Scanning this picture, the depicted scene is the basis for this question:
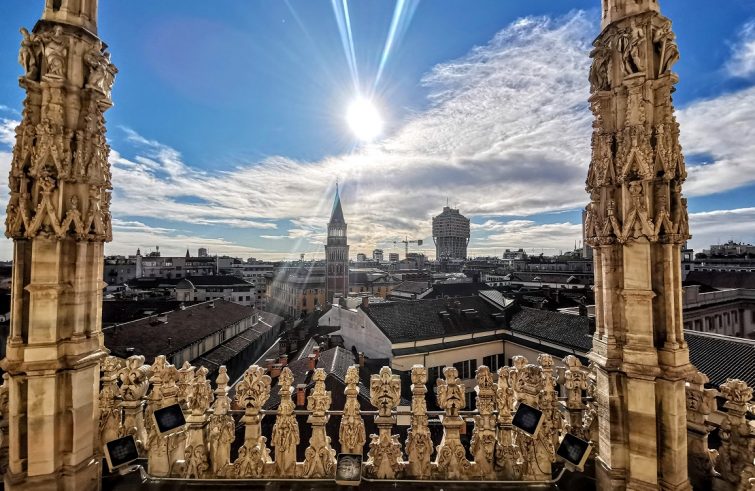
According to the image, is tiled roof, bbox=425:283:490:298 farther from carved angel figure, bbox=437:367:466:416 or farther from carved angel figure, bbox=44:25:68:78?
carved angel figure, bbox=44:25:68:78

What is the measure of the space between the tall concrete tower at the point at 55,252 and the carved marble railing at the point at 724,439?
8.18 m

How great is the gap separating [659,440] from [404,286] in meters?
75.7

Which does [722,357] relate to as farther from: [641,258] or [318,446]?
[318,446]

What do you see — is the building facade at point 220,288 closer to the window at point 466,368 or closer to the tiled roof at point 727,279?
the window at point 466,368

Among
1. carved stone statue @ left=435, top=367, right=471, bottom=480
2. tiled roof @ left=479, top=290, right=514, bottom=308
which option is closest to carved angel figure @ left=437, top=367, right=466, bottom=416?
carved stone statue @ left=435, top=367, right=471, bottom=480

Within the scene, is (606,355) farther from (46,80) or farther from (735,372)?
(735,372)

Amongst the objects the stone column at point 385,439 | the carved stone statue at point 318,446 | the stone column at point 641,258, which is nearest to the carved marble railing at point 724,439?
the stone column at point 641,258

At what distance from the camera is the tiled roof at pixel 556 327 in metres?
24.7

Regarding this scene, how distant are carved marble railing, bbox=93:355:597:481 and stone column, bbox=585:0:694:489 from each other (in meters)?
0.76

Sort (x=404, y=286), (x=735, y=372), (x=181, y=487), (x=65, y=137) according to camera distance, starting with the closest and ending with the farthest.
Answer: (x=65, y=137) < (x=181, y=487) < (x=735, y=372) < (x=404, y=286)

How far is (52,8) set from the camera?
15.8 ft

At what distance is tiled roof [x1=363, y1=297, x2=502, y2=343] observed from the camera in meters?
29.9

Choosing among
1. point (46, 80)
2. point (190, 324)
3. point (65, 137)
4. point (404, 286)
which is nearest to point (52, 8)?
point (46, 80)

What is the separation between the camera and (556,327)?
27.4 meters
